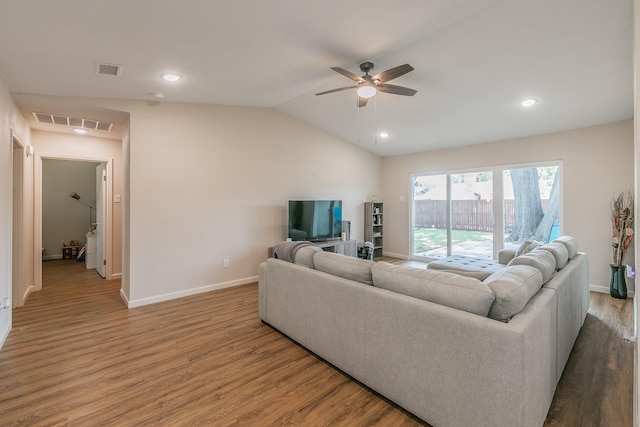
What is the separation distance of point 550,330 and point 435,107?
3471 millimetres

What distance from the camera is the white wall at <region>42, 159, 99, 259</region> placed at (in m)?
7.19

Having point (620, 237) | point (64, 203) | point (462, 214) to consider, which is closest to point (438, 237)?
point (462, 214)

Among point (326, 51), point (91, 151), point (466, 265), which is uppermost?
point (326, 51)

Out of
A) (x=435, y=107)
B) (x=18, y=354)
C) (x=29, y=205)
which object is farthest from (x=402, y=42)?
(x=29, y=205)

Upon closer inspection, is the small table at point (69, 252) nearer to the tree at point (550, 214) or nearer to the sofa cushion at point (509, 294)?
the sofa cushion at point (509, 294)

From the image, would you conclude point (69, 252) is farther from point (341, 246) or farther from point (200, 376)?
point (200, 376)

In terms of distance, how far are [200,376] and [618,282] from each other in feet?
17.2

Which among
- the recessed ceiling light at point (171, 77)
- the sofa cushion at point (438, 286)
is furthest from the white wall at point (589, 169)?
the recessed ceiling light at point (171, 77)

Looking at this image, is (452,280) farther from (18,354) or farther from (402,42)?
(18,354)

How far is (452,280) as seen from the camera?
1769 millimetres

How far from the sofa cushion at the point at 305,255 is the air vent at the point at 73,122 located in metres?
3.40

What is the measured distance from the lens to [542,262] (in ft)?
7.09

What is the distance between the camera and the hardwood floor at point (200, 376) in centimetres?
186

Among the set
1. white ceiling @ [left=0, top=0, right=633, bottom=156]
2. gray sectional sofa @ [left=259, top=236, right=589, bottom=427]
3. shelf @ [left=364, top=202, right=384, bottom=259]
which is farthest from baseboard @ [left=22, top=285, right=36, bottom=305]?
shelf @ [left=364, top=202, right=384, bottom=259]
